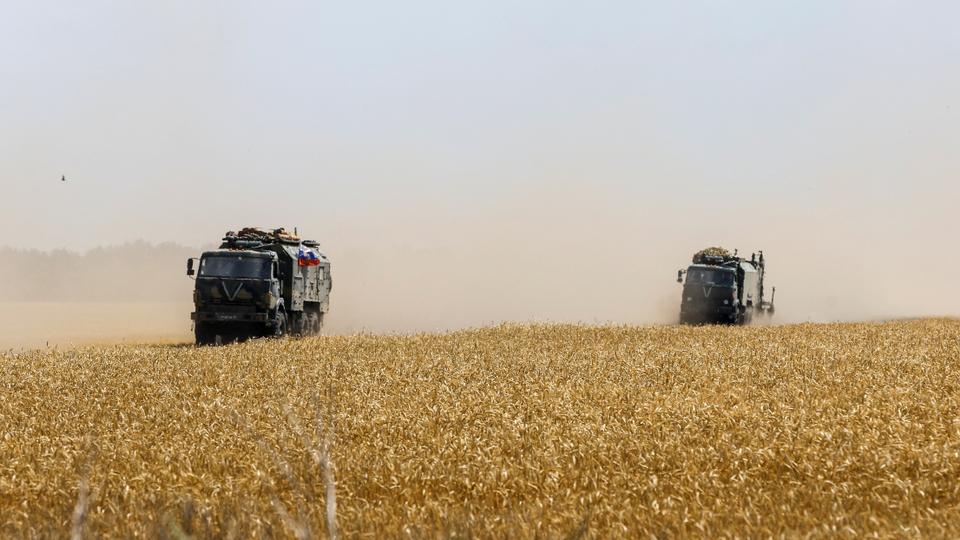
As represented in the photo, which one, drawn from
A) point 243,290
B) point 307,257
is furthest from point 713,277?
point 243,290

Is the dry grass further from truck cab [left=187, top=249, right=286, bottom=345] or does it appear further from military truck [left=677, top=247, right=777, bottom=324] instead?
military truck [left=677, top=247, right=777, bottom=324]

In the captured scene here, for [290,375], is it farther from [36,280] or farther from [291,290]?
[36,280]

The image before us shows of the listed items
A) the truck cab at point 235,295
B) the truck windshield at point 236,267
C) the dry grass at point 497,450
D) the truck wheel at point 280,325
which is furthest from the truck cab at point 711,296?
the dry grass at point 497,450

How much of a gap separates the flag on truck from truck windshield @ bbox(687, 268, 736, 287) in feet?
53.1

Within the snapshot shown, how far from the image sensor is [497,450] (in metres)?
9.25

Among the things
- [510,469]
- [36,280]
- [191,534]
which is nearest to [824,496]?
[510,469]

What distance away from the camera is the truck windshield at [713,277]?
39.7 metres

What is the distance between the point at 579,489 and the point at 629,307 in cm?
6814

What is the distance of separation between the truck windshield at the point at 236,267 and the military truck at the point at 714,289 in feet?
61.1

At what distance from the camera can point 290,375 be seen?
54.5 ft

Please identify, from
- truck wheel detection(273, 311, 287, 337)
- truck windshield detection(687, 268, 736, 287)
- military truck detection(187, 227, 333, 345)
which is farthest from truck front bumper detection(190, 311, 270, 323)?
truck windshield detection(687, 268, 736, 287)

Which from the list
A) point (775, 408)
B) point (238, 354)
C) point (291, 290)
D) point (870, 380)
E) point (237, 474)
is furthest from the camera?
point (291, 290)

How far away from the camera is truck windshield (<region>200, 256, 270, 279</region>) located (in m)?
28.9

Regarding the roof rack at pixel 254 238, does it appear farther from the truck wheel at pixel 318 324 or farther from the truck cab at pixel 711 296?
the truck cab at pixel 711 296
